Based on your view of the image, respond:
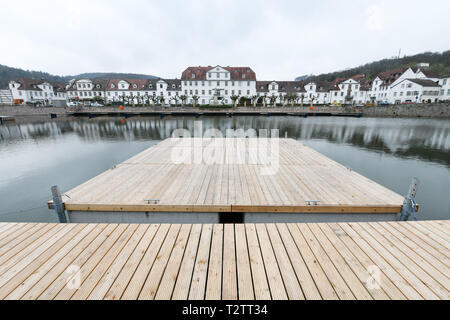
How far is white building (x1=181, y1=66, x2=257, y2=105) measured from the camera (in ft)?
181

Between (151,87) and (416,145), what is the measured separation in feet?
191

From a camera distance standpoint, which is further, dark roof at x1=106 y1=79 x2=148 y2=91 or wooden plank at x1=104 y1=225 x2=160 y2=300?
dark roof at x1=106 y1=79 x2=148 y2=91

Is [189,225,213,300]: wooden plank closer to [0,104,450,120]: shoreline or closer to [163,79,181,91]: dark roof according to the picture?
[0,104,450,120]: shoreline

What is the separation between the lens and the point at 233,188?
552 centimetres

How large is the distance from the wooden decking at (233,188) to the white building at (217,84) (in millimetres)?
50189

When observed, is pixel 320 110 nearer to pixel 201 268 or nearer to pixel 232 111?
pixel 232 111

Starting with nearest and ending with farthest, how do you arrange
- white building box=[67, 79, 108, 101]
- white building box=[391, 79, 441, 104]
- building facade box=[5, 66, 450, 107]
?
white building box=[391, 79, 441, 104]
building facade box=[5, 66, 450, 107]
white building box=[67, 79, 108, 101]

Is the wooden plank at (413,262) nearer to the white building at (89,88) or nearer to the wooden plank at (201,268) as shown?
the wooden plank at (201,268)

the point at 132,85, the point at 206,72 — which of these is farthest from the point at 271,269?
the point at 132,85

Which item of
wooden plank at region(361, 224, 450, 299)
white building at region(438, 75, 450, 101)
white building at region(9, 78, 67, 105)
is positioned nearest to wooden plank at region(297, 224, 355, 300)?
wooden plank at region(361, 224, 450, 299)

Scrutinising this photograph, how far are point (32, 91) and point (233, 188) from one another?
259 feet

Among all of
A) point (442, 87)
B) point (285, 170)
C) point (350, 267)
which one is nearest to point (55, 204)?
point (350, 267)

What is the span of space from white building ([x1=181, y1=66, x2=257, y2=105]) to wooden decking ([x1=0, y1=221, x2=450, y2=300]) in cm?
5455

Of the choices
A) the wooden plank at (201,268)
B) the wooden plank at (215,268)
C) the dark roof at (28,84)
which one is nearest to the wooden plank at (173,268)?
the wooden plank at (201,268)
